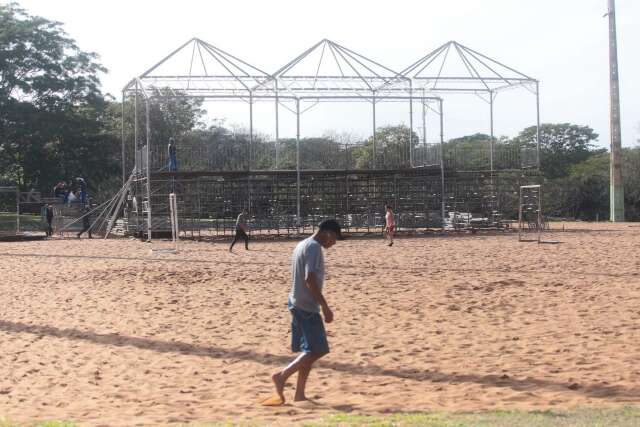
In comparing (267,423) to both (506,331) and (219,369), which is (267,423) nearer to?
(219,369)

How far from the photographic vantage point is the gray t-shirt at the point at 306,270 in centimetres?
717

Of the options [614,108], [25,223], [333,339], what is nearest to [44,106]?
[25,223]

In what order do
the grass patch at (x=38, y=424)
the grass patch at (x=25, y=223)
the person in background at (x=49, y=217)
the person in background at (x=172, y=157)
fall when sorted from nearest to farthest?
the grass patch at (x=38, y=424) → the person in background at (x=172, y=157) → the person in background at (x=49, y=217) → the grass patch at (x=25, y=223)

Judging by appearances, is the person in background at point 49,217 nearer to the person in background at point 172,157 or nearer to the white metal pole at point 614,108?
the person in background at point 172,157

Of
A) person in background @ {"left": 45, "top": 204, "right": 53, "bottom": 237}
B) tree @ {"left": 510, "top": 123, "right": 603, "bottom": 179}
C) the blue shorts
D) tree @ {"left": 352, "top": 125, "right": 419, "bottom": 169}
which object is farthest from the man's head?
tree @ {"left": 510, "top": 123, "right": 603, "bottom": 179}

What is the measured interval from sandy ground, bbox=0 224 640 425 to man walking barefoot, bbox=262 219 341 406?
1.07 ft

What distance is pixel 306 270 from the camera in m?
7.18

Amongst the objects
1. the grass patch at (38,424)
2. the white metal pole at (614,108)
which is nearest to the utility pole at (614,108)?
the white metal pole at (614,108)

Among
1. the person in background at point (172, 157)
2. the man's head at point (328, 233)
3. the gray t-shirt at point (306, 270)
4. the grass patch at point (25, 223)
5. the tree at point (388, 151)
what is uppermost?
the tree at point (388, 151)

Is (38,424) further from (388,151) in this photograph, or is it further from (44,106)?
(44,106)

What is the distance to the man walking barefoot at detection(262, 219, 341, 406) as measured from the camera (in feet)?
23.6

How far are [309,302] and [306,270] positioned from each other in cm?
31

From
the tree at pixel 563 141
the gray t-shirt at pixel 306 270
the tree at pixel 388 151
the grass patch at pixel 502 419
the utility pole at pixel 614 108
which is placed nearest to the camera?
the grass patch at pixel 502 419

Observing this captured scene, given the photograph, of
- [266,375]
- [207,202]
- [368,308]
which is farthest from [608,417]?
[207,202]
